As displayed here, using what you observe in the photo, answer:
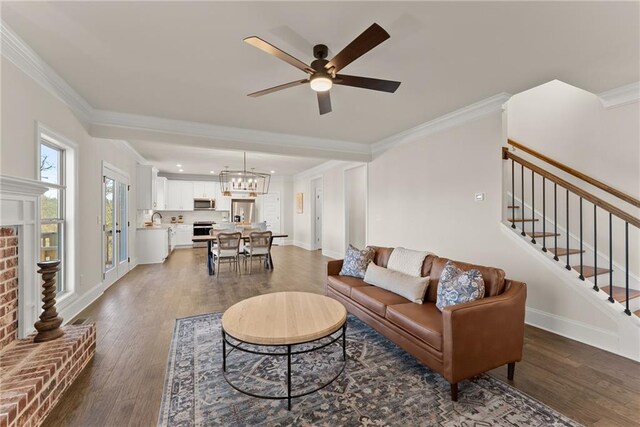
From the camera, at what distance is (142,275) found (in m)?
5.48

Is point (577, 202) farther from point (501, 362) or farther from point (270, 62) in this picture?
point (270, 62)

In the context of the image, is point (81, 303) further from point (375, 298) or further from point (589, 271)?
point (589, 271)

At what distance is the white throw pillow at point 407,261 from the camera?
2.92 m

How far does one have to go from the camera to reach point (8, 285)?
84.8 inches

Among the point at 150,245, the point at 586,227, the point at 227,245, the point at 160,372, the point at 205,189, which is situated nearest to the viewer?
the point at 160,372

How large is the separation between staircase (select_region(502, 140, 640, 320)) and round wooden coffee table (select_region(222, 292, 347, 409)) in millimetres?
2557

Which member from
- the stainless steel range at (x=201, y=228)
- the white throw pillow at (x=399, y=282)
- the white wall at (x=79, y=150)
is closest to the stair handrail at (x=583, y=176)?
the white throw pillow at (x=399, y=282)

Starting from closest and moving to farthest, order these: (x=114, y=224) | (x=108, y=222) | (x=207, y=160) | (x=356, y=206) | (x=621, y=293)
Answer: (x=621, y=293)
(x=108, y=222)
(x=114, y=224)
(x=207, y=160)
(x=356, y=206)

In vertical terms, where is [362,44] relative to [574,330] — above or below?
above

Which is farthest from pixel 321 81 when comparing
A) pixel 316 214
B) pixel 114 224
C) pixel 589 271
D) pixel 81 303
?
pixel 316 214

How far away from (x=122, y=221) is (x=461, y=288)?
20.3 feet

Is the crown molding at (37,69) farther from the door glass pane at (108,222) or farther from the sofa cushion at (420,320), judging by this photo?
the sofa cushion at (420,320)

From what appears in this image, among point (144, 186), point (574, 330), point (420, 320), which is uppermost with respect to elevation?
point (144, 186)

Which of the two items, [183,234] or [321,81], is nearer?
[321,81]
